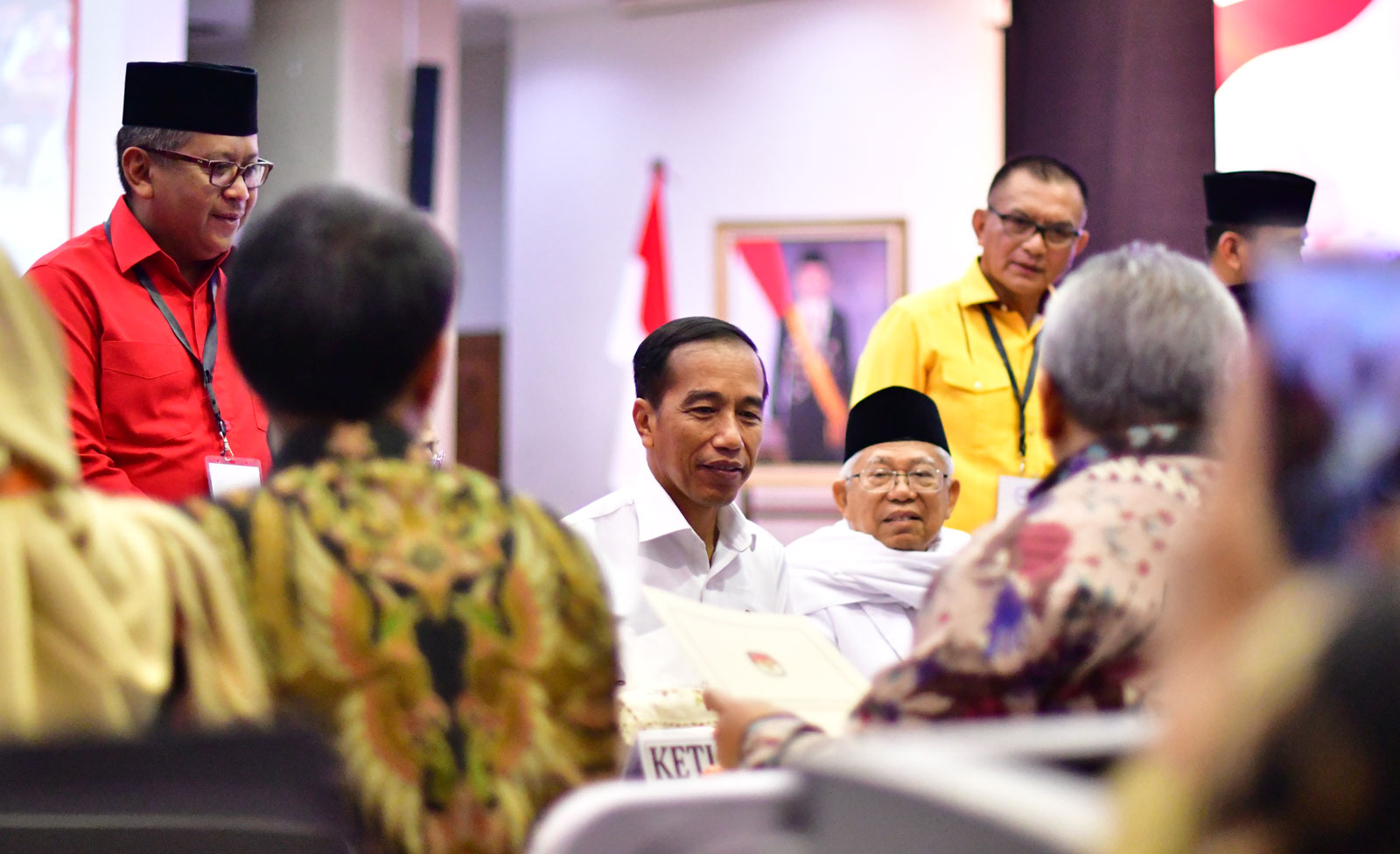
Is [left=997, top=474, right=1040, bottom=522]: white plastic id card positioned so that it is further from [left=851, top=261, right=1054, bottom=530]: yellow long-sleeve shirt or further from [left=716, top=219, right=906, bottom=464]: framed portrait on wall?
[left=716, top=219, right=906, bottom=464]: framed portrait on wall

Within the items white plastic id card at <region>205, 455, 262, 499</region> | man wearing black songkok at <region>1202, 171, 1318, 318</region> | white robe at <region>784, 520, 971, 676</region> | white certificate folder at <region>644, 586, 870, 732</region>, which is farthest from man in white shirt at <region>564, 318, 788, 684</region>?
man wearing black songkok at <region>1202, 171, 1318, 318</region>

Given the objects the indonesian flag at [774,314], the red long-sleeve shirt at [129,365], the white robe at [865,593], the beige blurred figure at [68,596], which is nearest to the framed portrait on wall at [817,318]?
the indonesian flag at [774,314]

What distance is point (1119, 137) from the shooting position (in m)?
4.91

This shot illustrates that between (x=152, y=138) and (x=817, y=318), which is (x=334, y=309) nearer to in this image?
(x=152, y=138)

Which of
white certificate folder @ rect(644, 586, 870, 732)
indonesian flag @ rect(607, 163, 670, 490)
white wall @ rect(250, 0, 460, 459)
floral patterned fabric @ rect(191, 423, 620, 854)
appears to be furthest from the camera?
indonesian flag @ rect(607, 163, 670, 490)

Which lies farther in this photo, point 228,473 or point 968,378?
point 968,378

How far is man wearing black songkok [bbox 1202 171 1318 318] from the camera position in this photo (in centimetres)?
340

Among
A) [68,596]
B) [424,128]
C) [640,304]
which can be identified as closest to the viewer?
[68,596]

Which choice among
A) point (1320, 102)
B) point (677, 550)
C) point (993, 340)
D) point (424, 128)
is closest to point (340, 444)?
point (677, 550)

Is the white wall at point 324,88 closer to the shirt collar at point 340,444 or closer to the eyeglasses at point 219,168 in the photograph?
the eyeglasses at point 219,168

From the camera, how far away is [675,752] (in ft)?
5.37

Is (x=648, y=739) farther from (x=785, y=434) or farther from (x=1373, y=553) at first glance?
(x=785, y=434)

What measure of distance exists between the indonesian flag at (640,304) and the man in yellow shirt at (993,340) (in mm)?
3970

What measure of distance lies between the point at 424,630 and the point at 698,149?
670cm
